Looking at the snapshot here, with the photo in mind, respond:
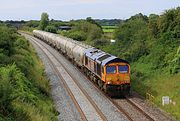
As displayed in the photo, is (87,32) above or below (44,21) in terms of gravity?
below

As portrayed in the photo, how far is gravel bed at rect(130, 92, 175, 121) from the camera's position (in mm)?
23200

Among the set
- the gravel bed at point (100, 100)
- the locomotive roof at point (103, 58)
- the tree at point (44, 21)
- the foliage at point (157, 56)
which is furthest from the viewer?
the tree at point (44, 21)

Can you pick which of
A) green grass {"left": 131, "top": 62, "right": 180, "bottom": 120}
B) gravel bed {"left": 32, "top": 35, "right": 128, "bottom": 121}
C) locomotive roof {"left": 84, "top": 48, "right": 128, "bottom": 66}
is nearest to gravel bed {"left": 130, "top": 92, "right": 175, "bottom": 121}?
green grass {"left": 131, "top": 62, "right": 180, "bottom": 120}

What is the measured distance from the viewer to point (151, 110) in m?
25.4

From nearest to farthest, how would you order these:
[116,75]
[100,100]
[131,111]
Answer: [131,111]
[100,100]
[116,75]

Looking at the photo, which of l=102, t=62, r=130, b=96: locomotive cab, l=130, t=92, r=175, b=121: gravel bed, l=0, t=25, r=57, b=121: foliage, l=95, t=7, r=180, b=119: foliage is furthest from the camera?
l=95, t=7, r=180, b=119: foliage

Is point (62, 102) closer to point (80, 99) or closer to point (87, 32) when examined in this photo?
point (80, 99)

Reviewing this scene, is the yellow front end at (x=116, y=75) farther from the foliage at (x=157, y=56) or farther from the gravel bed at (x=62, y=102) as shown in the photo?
the gravel bed at (x=62, y=102)

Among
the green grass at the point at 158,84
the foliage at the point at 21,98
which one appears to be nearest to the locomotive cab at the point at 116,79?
the green grass at the point at 158,84

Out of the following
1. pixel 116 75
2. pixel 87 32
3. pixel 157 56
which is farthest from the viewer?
pixel 87 32

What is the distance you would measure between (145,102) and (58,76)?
15.4 meters

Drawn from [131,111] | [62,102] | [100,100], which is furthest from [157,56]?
[131,111]

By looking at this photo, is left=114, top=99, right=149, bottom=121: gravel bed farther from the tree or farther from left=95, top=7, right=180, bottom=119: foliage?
the tree

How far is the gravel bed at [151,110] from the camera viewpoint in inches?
913
